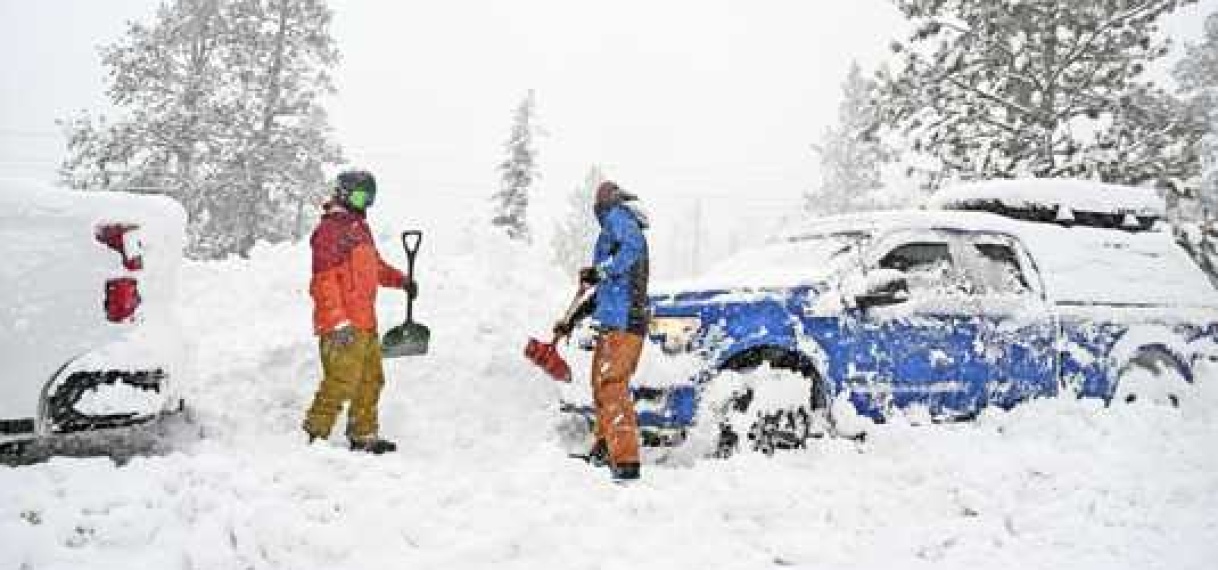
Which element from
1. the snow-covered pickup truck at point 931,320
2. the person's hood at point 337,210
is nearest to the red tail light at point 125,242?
the person's hood at point 337,210

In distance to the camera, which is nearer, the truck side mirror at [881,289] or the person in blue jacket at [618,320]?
the person in blue jacket at [618,320]

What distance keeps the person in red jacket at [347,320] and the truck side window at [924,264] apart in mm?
3676

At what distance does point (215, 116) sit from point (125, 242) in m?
22.3

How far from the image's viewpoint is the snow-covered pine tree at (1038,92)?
14297 millimetres

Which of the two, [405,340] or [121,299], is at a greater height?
[121,299]

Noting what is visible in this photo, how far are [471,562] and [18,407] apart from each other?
217 cm

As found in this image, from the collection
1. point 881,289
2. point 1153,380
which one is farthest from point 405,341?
point 1153,380

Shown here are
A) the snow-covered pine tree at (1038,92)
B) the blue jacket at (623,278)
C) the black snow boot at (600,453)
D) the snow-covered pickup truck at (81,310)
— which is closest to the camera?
the snow-covered pickup truck at (81,310)

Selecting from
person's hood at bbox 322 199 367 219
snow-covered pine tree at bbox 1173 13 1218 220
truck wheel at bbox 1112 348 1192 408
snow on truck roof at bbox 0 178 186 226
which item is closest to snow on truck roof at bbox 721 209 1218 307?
truck wheel at bbox 1112 348 1192 408

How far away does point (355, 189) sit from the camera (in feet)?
21.3

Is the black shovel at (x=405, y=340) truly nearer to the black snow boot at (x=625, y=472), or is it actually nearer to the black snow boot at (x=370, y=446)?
the black snow boot at (x=370, y=446)

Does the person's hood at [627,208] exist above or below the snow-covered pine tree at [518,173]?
below

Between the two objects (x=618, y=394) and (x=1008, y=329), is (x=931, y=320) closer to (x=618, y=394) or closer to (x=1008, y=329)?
(x=1008, y=329)

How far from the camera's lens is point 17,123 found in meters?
194
